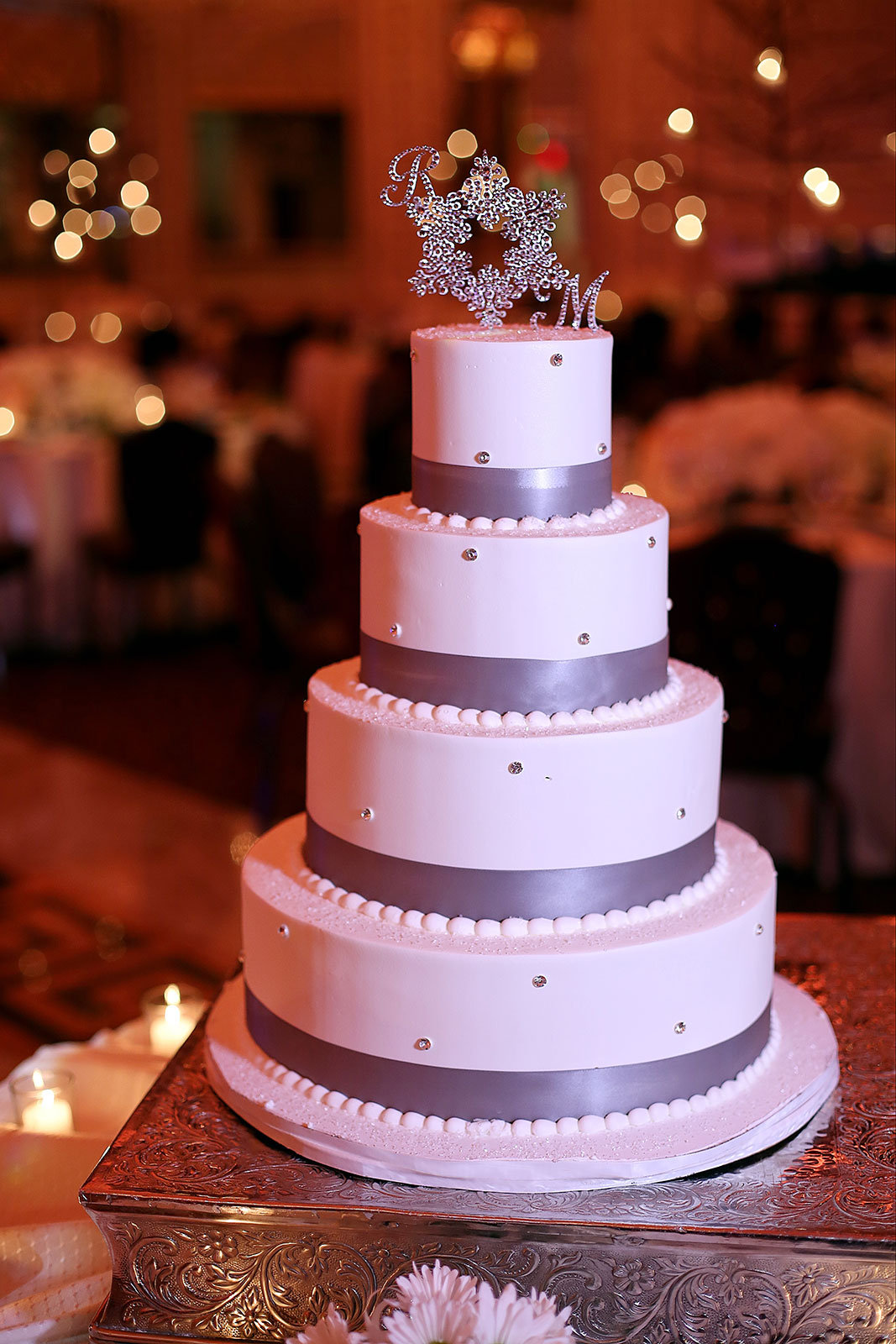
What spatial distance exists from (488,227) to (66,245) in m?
12.1

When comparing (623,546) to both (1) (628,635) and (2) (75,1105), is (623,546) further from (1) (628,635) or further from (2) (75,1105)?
(2) (75,1105)

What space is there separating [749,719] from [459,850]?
2.44 metres

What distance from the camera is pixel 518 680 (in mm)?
1844

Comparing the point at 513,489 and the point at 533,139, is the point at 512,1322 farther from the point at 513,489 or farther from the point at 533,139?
the point at 533,139

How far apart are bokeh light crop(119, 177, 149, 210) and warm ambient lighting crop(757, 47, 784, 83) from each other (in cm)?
942

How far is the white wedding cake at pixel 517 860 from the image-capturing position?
1.79 m

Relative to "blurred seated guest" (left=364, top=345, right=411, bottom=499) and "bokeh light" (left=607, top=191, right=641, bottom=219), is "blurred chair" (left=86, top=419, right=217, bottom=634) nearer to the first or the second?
"blurred seated guest" (left=364, top=345, right=411, bottom=499)

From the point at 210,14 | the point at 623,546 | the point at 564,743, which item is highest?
the point at 210,14

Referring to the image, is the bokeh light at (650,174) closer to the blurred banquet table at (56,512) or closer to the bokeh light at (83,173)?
the blurred banquet table at (56,512)

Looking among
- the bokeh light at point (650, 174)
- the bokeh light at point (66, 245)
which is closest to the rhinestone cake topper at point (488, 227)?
the bokeh light at point (650, 174)

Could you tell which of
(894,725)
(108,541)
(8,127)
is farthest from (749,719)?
(8,127)

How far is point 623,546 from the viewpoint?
185 centimetres

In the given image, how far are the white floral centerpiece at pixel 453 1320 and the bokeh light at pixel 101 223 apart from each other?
468 inches

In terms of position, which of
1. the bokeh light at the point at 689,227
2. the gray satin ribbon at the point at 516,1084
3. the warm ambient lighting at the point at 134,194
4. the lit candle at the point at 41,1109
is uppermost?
the warm ambient lighting at the point at 134,194
